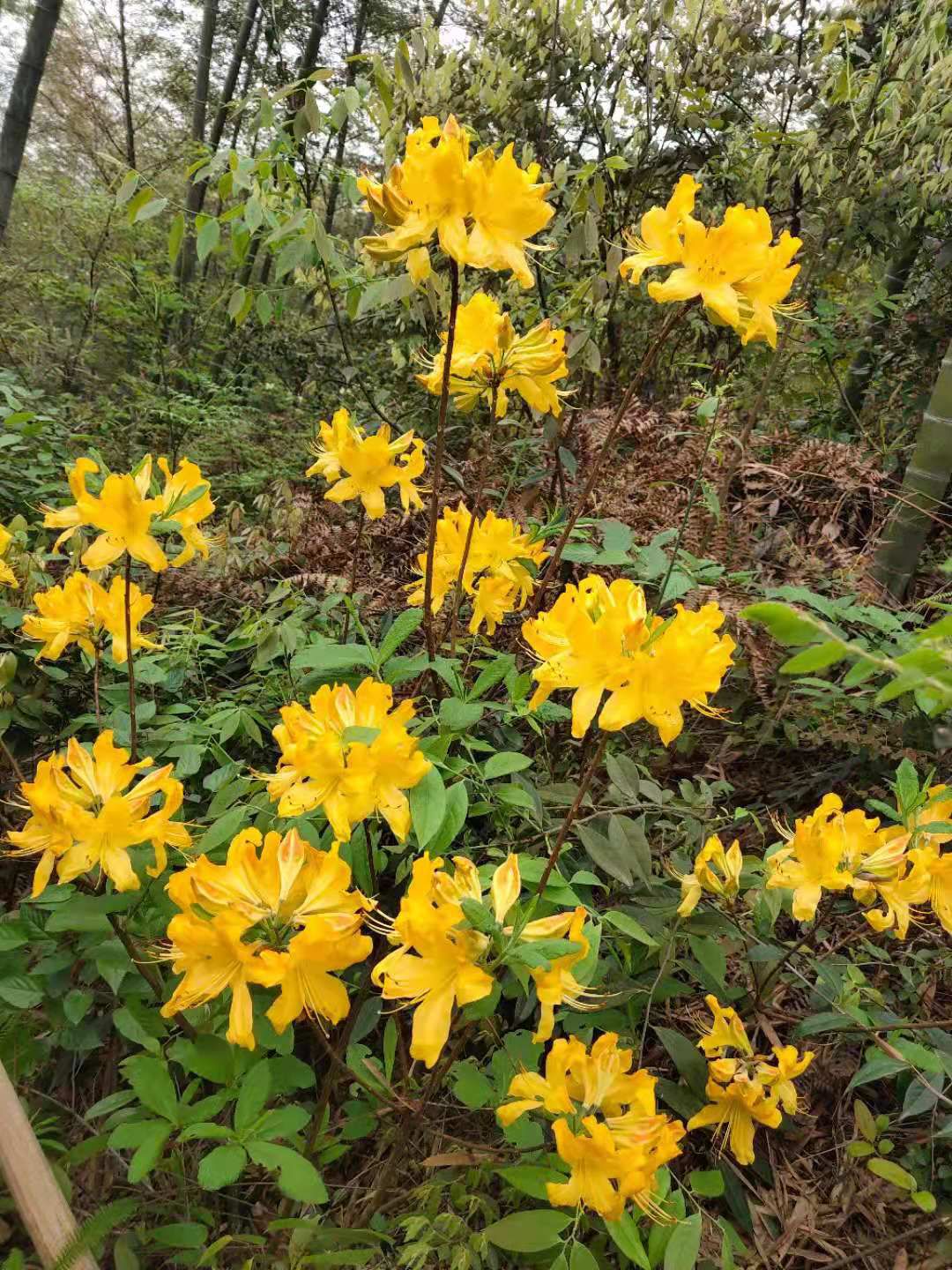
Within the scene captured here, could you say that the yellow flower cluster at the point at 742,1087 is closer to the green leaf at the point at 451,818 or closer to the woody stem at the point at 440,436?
the green leaf at the point at 451,818

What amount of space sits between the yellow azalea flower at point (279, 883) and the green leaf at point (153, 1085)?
0.98 feet

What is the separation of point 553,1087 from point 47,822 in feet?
2.27

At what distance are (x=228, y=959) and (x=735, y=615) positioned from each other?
126cm

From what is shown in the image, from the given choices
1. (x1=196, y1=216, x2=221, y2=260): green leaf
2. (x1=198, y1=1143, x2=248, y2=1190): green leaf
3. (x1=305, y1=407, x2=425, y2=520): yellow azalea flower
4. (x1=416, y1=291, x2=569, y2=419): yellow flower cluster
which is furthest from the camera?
(x1=196, y1=216, x2=221, y2=260): green leaf

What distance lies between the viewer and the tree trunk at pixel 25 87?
4.12m

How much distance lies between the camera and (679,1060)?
3.77 feet

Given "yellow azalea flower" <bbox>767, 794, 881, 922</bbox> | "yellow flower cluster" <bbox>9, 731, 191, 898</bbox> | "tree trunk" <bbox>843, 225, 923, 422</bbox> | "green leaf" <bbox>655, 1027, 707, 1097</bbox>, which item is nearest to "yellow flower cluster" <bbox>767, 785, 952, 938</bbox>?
"yellow azalea flower" <bbox>767, 794, 881, 922</bbox>

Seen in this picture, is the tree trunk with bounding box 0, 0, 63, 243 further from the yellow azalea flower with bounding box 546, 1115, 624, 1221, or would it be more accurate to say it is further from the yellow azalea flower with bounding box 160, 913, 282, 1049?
the yellow azalea flower with bounding box 546, 1115, 624, 1221

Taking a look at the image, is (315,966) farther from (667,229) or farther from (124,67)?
(124,67)

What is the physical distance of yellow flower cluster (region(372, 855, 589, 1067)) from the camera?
2.30 ft

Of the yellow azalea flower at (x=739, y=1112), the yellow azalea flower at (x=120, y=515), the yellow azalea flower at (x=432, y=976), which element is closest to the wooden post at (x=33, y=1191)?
the yellow azalea flower at (x=432, y=976)

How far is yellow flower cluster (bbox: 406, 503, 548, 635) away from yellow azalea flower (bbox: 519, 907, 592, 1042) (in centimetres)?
75

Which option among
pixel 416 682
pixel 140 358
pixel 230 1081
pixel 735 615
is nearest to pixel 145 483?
pixel 416 682

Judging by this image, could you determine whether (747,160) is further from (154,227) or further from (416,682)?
(154,227)
